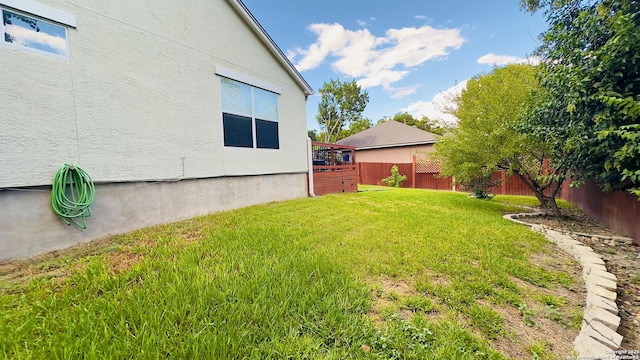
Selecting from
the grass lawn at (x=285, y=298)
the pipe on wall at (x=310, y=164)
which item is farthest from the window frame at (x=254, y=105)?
the grass lawn at (x=285, y=298)

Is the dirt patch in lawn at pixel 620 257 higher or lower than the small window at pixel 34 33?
lower

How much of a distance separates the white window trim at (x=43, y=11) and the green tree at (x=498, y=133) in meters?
8.17

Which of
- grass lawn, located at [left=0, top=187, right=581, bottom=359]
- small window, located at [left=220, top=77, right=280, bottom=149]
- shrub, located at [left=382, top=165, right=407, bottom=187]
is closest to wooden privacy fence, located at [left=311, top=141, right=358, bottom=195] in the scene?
small window, located at [left=220, top=77, right=280, bottom=149]

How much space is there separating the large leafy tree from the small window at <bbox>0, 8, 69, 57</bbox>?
7386 mm

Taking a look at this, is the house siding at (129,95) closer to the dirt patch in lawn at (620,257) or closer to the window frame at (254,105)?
the window frame at (254,105)

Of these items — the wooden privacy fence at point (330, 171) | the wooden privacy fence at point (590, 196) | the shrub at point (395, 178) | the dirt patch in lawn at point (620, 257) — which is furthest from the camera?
the shrub at point (395, 178)

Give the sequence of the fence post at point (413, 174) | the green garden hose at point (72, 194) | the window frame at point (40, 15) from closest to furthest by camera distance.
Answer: the window frame at point (40, 15)
the green garden hose at point (72, 194)
the fence post at point (413, 174)

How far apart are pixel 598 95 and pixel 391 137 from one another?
50.6 feet

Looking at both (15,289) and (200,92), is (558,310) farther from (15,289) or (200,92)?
(200,92)

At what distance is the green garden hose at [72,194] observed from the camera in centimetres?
345

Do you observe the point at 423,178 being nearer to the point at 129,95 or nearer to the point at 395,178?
the point at 395,178

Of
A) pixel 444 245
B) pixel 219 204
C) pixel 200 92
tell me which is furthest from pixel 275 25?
pixel 444 245

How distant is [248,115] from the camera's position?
6.41m

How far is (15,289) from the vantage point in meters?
2.36
